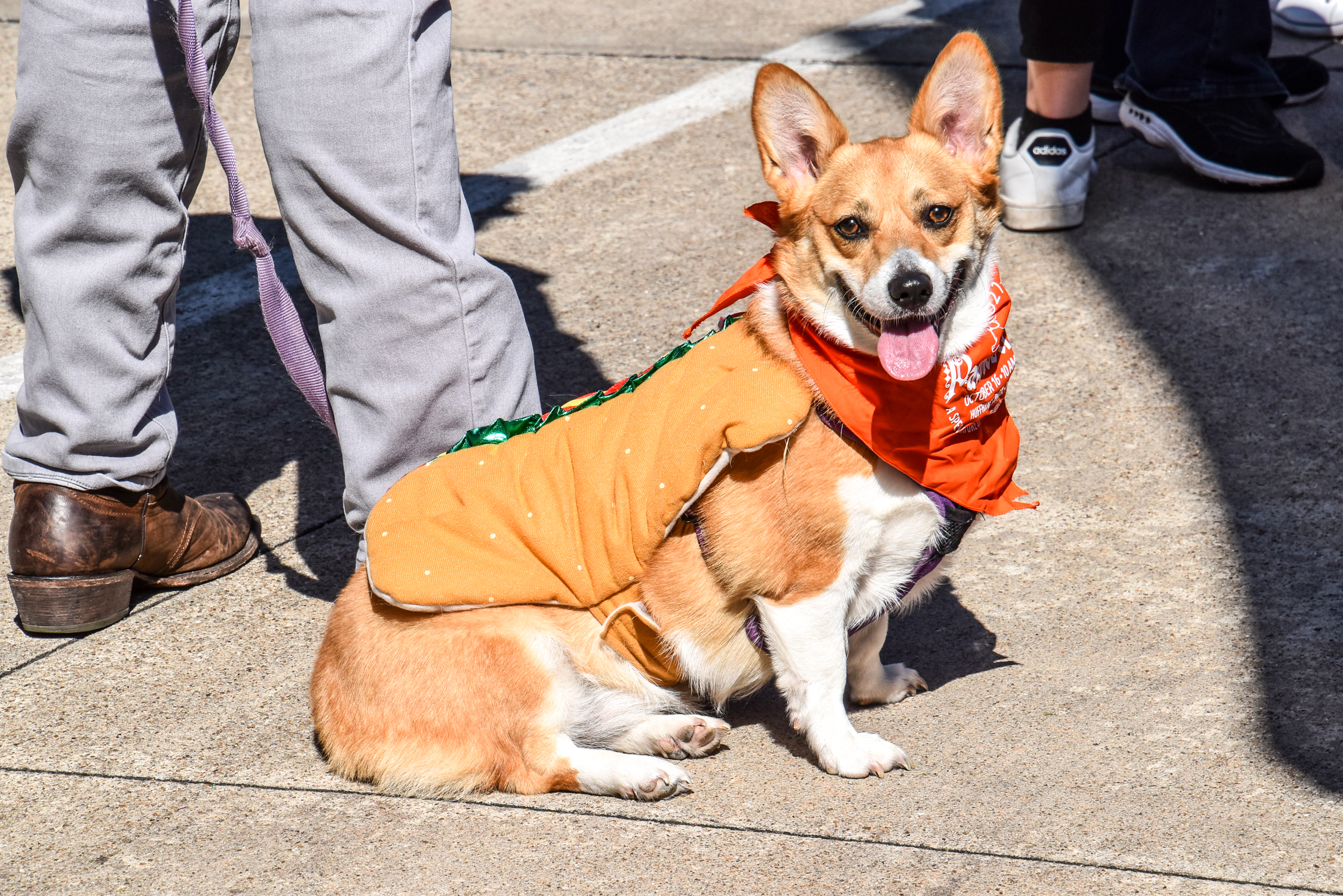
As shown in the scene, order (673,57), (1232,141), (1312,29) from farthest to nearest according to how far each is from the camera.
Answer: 1. (673,57)
2. (1312,29)
3. (1232,141)

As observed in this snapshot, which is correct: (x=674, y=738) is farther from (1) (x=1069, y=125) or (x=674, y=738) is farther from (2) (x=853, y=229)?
(1) (x=1069, y=125)

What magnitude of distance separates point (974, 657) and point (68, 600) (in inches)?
82.0

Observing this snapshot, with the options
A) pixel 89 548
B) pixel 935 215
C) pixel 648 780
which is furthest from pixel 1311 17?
pixel 89 548

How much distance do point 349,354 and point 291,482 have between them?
105 cm

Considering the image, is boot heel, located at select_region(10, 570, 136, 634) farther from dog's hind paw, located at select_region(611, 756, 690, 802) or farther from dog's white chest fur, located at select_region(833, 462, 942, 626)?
dog's white chest fur, located at select_region(833, 462, 942, 626)

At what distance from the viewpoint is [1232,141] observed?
4.98 meters

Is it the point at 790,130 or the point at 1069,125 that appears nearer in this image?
the point at 790,130

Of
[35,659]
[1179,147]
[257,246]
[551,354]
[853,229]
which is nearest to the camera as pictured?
[853,229]

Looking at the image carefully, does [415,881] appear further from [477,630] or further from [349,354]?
[349,354]

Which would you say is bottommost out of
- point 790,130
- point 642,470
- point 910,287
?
point 642,470

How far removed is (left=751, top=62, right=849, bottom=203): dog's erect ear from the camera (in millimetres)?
2592

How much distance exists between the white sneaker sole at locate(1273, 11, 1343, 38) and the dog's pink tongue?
5.06 meters

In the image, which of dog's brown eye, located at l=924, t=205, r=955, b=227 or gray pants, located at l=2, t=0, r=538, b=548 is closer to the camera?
dog's brown eye, located at l=924, t=205, r=955, b=227

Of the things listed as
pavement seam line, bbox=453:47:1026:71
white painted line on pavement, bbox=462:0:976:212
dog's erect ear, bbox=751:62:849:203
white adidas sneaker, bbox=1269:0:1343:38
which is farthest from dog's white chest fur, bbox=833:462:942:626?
white adidas sneaker, bbox=1269:0:1343:38
